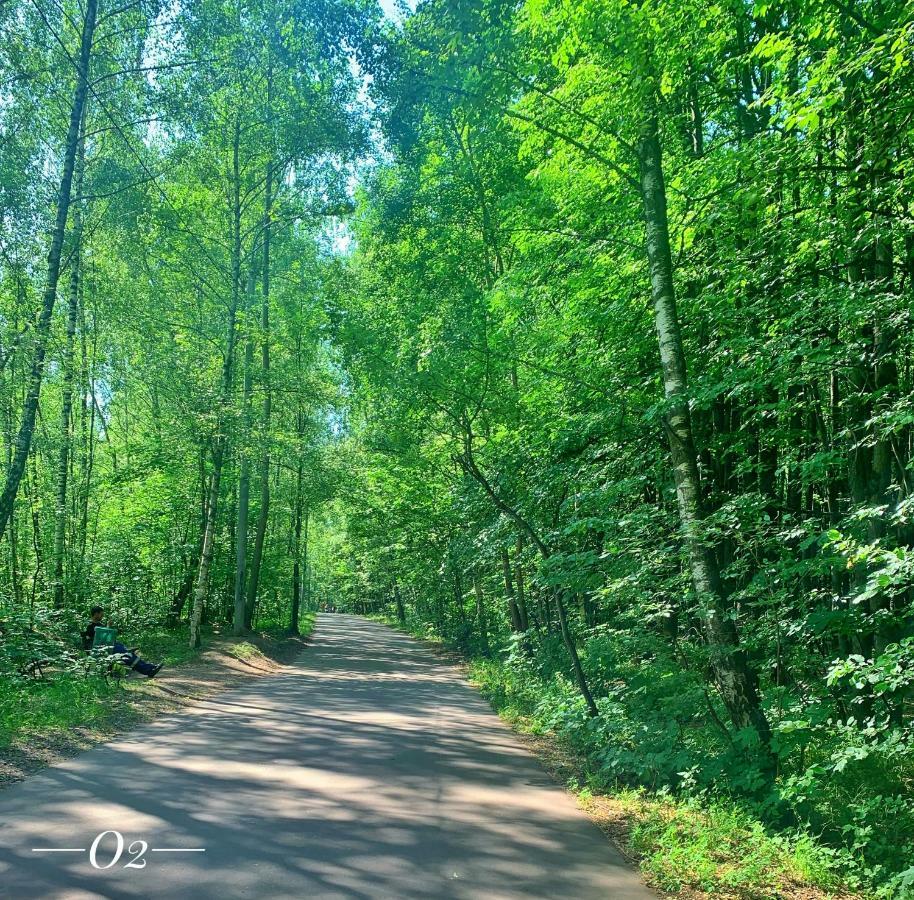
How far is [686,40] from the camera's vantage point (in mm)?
5320

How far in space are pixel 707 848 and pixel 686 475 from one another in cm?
299

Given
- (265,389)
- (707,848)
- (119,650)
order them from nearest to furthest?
(707,848)
(119,650)
(265,389)

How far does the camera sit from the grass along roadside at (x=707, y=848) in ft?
13.3

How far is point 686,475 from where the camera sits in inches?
235

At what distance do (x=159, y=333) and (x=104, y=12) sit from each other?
26.1 ft

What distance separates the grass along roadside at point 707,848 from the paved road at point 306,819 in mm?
243

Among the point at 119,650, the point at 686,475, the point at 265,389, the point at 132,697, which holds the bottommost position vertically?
the point at 132,697

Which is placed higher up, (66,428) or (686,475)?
(66,428)

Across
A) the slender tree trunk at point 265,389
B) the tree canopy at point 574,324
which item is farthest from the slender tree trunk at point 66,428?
the slender tree trunk at point 265,389

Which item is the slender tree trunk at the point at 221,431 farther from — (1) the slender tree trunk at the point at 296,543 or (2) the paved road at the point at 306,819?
(2) the paved road at the point at 306,819

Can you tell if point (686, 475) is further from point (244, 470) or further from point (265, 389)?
point (244, 470)

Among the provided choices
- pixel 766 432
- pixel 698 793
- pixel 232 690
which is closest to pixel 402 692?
pixel 232 690

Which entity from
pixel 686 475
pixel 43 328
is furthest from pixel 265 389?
pixel 686 475

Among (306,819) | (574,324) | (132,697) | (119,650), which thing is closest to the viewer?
(306,819)
